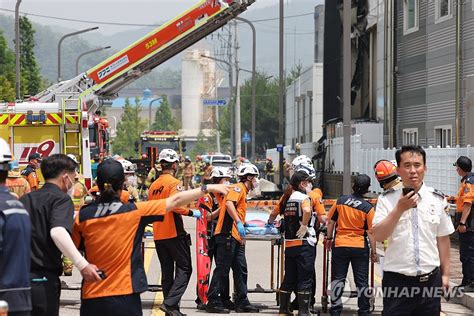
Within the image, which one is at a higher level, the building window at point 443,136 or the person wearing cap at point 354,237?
the building window at point 443,136

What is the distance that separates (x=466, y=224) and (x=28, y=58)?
4845 centimetres

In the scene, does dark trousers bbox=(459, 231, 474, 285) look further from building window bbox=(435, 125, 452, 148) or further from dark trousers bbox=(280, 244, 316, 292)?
building window bbox=(435, 125, 452, 148)

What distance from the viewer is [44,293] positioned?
7.37 metres

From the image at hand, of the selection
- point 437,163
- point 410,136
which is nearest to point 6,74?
point 410,136

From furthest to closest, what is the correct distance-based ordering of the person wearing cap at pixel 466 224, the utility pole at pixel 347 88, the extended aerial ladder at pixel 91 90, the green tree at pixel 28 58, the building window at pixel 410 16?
1. the green tree at pixel 28 58
2. the building window at pixel 410 16
3. the utility pole at pixel 347 88
4. the extended aerial ladder at pixel 91 90
5. the person wearing cap at pixel 466 224

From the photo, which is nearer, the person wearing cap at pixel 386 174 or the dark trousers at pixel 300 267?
the person wearing cap at pixel 386 174

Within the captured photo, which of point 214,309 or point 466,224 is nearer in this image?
point 214,309

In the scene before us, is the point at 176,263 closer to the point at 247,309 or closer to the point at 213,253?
the point at 247,309

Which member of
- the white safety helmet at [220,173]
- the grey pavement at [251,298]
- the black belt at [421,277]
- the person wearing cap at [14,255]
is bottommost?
the grey pavement at [251,298]

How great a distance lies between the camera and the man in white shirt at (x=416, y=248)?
7.45 m

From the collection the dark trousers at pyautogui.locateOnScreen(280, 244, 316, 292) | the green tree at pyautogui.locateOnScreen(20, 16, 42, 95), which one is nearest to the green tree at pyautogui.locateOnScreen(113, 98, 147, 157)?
the green tree at pyautogui.locateOnScreen(20, 16, 42, 95)

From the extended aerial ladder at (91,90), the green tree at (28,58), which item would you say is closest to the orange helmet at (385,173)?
the extended aerial ladder at (91,90)

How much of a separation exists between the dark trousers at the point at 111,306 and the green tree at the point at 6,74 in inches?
1633

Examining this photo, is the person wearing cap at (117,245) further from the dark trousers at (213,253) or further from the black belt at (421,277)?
the dark trousers at (213,253)
